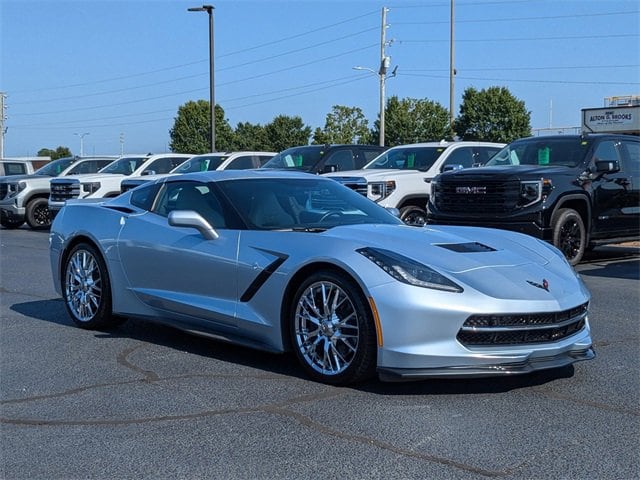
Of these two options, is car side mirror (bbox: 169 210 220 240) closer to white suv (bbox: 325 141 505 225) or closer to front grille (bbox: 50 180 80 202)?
white suv (bbox: 325 141 505 225)

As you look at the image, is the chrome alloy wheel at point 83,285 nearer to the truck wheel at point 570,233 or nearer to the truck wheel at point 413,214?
the truck wheel at point 570,233

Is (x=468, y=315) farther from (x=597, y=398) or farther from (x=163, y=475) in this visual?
(x=163, y=475)

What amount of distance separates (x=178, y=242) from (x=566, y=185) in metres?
6.75

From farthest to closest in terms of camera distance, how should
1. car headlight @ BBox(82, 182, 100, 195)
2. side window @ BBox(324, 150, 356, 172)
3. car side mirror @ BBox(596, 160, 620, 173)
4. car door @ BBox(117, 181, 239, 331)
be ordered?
car headlight @ BBox(82, 182, 100, 195), side window @ BBox(324, 150, 356, 172), car side mirror @ BBox(596, 160, 620, 173), car door @ BBox(117, 181, 239, 331)

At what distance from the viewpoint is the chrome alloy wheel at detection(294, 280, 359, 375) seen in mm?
5117

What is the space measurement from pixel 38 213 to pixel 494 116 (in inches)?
1365

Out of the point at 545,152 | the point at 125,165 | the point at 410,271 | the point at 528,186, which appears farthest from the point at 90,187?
the point at 410,271

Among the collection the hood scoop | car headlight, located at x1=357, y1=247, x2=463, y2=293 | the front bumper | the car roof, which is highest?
the car roof

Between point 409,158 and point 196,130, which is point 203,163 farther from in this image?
point 196,130

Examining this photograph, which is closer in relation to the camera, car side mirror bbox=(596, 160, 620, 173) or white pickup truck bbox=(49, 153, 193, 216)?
car side mirror bbox=(596, 160, 620, 173)

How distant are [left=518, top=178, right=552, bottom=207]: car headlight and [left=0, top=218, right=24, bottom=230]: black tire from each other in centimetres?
1457

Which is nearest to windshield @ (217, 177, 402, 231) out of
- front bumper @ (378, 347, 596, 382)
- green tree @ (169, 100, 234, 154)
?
front bumper @ (378, 347, 596, 382)

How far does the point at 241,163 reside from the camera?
19.3 metres

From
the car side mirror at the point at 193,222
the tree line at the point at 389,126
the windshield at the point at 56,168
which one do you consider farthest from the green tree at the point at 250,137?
the car side mirror at the point at 193,222
